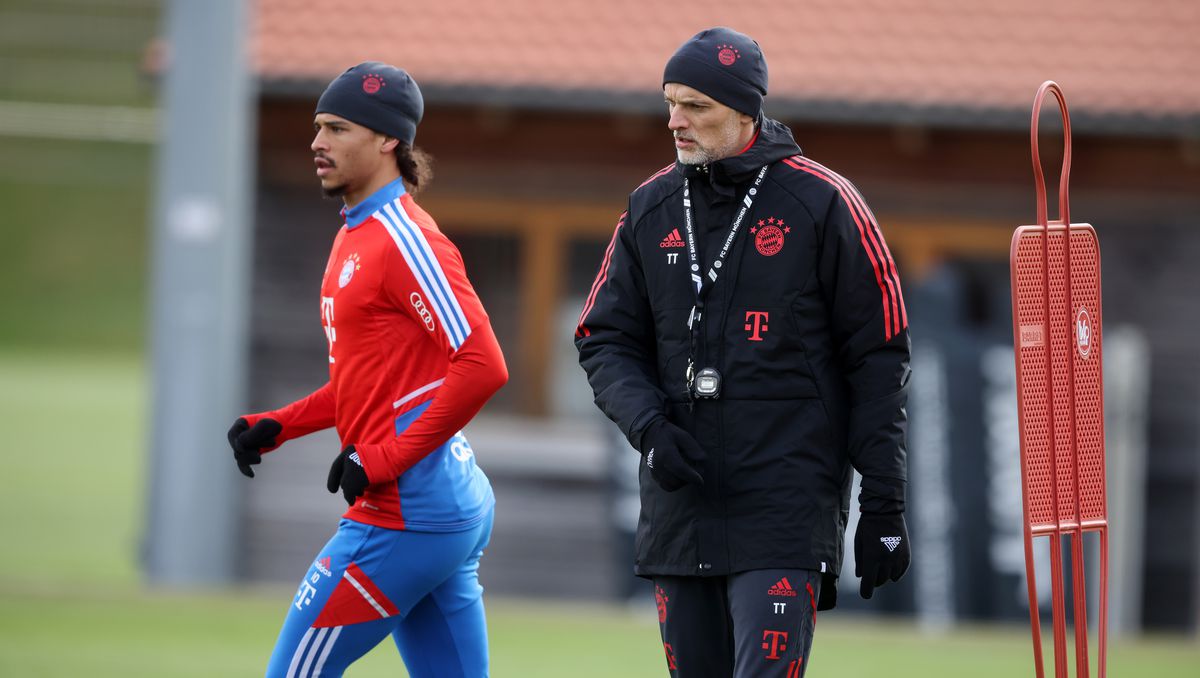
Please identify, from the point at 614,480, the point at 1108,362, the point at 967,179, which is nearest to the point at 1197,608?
the point at 1108,362

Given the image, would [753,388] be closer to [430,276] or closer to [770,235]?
[770,235]

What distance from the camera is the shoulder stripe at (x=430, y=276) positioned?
426cm

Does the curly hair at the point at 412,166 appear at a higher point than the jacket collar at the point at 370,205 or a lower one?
higher

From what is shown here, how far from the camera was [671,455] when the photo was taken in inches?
160

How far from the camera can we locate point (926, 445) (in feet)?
34.2

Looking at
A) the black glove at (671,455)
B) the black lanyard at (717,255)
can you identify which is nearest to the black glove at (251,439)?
the black glove at (671,455)

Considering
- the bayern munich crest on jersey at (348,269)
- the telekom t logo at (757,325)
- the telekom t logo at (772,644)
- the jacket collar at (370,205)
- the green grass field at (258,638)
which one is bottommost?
the green grass field at (258,638)

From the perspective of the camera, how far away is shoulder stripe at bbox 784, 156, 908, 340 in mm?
4125

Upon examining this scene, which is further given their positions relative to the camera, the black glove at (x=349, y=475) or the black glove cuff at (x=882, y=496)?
the black glove at (x=349, y=475)

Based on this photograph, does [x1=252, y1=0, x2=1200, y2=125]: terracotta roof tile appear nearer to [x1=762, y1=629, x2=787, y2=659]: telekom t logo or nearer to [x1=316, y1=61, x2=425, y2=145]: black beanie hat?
[x1=316, y1=61, x2=425, y2=145]: black beanie hat

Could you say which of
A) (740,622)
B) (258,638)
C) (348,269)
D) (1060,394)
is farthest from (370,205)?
(258,638)

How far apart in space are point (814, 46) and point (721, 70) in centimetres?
721

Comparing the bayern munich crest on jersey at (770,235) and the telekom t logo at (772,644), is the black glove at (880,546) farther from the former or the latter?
the bayern munich crest on jersey at (770,235)

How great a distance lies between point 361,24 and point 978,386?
185 inches
